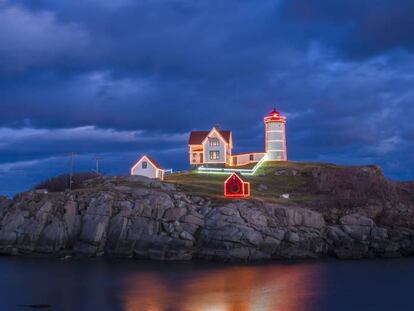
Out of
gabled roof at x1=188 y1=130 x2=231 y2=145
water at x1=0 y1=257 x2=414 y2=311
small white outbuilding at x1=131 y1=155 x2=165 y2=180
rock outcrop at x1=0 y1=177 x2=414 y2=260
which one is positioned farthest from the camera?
A: gabled roof at x1=188 y1=130 x2=231 y2=145

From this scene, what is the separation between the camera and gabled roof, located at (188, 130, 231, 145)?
8506 cm

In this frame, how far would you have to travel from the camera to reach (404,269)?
48.5 meters

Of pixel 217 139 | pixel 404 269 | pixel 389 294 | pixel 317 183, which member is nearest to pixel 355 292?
pixel 389 294

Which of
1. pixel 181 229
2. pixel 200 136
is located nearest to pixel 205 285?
pixel 181 229

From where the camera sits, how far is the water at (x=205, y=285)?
34656 millimetres

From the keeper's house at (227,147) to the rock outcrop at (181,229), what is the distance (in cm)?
2476

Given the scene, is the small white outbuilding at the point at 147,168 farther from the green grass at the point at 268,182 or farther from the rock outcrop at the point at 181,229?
the rock outcrop at the point at 181,229

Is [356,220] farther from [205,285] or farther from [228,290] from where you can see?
[228,290]

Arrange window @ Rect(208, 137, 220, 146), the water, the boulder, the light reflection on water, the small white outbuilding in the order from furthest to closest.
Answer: window @ Rect(208, 137, 220, 146)
the small white outbuilding
the boulder
the water
the light reflection on water

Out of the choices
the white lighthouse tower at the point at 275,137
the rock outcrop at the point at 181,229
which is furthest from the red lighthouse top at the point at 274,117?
the rock outcrop at the point at 181,229

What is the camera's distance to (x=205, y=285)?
134 feet

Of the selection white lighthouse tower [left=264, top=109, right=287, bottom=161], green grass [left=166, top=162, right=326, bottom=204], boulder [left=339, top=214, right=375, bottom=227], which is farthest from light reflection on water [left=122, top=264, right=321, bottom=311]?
white lighthouse tower [left=264, top=109, right=287, bottom=161]

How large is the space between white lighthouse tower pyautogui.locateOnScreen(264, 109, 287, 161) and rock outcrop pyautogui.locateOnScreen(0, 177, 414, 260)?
31.3 meters

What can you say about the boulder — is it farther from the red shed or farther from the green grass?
the red shed
